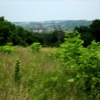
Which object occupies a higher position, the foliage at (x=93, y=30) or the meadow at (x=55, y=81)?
the meadow at (x=55, y=81)

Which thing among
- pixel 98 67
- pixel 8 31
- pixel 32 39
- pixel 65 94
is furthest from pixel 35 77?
pixel 32 39

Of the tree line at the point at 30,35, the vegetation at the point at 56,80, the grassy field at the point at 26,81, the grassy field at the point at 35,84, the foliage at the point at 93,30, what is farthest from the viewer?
the foliage at the point at 93,30

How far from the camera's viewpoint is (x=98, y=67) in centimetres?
486

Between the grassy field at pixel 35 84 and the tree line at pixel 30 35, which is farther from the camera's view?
the tree line at pixel 30 35

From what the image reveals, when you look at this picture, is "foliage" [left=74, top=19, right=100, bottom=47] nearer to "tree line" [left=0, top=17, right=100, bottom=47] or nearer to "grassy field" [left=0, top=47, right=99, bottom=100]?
"tree line" [left=0, top=17, right=100, bottom=47]

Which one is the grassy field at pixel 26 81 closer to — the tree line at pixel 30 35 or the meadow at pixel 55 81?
the meadow at pixel 55 81

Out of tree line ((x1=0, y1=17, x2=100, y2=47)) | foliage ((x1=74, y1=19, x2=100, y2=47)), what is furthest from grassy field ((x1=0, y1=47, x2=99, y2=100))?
foliage ((x1=74, y1=19, x2=100, y2=47))

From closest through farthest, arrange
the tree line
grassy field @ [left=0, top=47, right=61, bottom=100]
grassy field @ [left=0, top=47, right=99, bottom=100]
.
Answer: grassy field @ [left=0, top=47, right=61, bottom=100], grassy field @ [left=0, top=47, right=99, bottom=100], the tree line

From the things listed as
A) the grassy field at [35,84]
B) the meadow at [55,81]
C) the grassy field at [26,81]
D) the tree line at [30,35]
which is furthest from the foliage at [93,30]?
the meadow at [55,81]

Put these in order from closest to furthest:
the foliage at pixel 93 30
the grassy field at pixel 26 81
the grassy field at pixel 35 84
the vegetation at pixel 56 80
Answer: the grassy field at pixel 26 81 → the grassy field at pixel 35 84 → the vegetation at pixel 56 80 → the foliage at pixel 93 30

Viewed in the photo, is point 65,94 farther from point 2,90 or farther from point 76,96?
point 2,90

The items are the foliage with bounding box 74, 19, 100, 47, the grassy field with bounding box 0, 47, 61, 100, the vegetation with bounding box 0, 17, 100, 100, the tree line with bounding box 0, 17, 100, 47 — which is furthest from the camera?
the foliage with bounding box 74, 19, 100, 47

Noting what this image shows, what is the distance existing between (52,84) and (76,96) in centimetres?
60

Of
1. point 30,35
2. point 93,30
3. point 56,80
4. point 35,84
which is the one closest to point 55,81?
point 56,80
